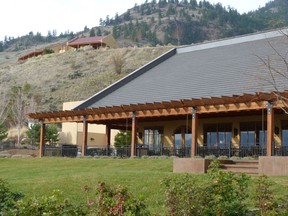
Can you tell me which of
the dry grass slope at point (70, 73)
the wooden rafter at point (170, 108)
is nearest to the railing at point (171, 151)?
the wooden rafter at point (170, 108)

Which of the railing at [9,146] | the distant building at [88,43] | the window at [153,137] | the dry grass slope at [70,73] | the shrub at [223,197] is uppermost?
the distant building at [88,43]

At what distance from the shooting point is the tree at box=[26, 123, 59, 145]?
46.1m

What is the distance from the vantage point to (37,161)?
27.9 meters

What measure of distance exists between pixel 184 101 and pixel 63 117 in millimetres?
9824

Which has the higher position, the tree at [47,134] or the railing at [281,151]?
the tree at [47,134]

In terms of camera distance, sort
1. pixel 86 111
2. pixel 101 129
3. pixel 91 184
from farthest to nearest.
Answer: pixel 101 129 → pixel 86 111 → pixel 91 184

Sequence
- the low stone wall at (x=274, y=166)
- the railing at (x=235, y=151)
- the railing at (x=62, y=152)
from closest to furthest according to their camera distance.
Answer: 1. the low stone wall at (x=274, y=166)
2. the railing at (x=235, y=151)
3. the railing at (x=62, y=152)

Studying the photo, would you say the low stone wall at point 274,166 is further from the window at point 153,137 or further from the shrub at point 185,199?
the window at point 153,137

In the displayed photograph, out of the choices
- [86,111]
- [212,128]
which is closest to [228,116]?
[212,128]

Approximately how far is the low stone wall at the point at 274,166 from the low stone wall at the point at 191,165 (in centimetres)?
196

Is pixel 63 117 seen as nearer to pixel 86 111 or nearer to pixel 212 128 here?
pixel 86 111

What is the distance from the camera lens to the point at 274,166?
17250mm

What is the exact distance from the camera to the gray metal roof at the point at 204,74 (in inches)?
1026

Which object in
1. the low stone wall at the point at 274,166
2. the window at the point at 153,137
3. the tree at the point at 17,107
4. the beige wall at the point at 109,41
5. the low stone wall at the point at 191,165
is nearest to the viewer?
the low stone wall at the point at 274,166
